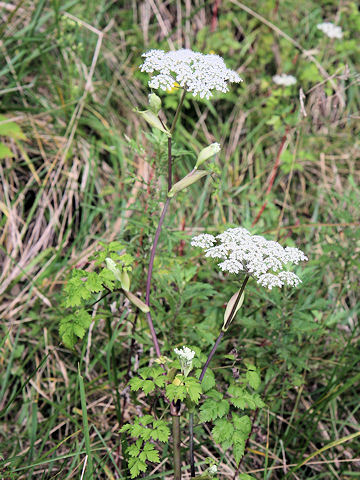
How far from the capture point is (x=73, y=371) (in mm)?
2404

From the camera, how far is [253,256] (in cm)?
145

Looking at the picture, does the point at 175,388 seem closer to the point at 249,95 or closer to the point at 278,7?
the point at 249,95

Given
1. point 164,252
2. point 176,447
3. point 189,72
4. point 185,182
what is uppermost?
point 189,72

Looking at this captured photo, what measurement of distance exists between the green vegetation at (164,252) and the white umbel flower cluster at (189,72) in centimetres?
29

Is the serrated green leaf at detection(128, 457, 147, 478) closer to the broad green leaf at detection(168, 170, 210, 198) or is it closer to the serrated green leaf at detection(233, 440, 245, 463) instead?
the serrated green leaf at detection(233, 440, 245, 463)

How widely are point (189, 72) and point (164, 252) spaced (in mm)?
951

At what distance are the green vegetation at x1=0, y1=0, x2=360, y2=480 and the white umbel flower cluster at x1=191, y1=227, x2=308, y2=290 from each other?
0.80ft

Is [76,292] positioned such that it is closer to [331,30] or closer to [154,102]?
[154,102]

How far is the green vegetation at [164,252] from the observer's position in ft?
6.00

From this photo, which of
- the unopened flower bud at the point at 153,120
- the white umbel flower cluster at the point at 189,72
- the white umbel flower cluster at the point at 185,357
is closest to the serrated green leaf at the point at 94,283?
the white umbel flower cluster at the point at 185,357

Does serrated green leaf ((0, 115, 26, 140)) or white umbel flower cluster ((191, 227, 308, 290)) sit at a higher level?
serrated green leaf ((0, 115, 26, 140))

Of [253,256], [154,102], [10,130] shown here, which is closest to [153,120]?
[154,102]

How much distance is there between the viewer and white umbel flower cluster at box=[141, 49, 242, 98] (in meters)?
1.48

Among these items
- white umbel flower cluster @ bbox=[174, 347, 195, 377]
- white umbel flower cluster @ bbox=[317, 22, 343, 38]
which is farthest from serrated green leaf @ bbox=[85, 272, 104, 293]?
white umbel flower cluster @ bbox=[317, 22, 343, 38]
